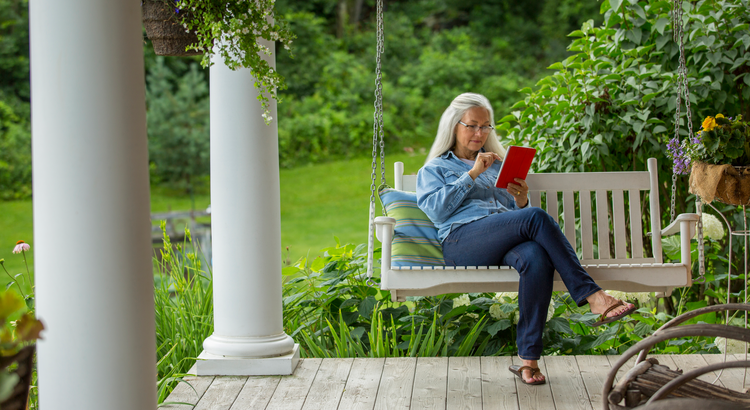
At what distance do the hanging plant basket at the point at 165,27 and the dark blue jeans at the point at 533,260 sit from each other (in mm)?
1246

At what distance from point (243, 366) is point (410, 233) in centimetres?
83

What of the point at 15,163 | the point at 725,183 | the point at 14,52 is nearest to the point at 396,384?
the point at 725,183

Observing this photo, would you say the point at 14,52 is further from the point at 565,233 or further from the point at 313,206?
the point at 565,233

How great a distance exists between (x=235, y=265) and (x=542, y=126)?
70.1 inches

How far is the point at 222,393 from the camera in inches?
96.0

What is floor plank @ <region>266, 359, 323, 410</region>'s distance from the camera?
7.63 ft

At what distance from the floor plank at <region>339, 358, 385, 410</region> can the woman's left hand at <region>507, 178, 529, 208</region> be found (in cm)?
85

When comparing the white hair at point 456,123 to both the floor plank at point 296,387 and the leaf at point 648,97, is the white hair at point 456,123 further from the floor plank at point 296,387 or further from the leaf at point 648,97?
the floor plank at point 296,387

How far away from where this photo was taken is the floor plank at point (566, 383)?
2.27 meters

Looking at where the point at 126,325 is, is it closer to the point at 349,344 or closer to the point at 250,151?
the point at 250,151

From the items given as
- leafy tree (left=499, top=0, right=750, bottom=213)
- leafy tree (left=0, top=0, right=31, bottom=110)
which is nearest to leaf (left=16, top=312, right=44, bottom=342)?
leafy tree (left=499, top=0, right=750, bottom=213)

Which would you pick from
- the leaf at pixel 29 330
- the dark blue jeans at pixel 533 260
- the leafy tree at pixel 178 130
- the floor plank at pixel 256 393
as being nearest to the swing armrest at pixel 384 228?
the dark blue jeans at pixel 533 260

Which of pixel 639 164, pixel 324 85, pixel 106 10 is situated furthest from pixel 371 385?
pixel 324 85

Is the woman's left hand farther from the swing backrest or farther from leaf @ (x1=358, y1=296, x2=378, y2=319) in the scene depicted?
leaf @ (x1=358, y1=296, x2=378, y2=319)
